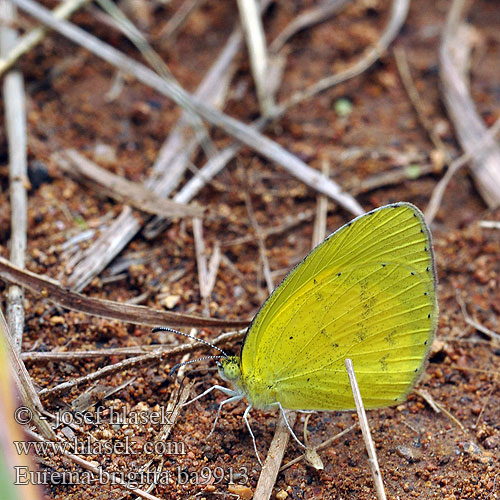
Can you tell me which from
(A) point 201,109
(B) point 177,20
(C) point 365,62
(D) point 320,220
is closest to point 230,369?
(D) point 320,220

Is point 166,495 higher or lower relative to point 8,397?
lower

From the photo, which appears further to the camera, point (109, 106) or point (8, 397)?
point (109, 106)

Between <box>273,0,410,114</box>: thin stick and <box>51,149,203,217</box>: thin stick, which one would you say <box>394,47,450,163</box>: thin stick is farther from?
<box>51,149,203,217</box>: thin stick

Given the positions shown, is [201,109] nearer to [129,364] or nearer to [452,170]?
[452,170]

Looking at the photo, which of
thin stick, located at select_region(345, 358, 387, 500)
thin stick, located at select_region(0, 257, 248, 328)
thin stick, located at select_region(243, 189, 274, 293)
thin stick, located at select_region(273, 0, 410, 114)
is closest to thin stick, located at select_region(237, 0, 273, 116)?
thin stick, located at select_region(273, 0, 410, 114)

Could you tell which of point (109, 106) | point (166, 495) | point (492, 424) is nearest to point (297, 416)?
point (166, 495)

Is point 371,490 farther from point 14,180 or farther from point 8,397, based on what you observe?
point 14,180
